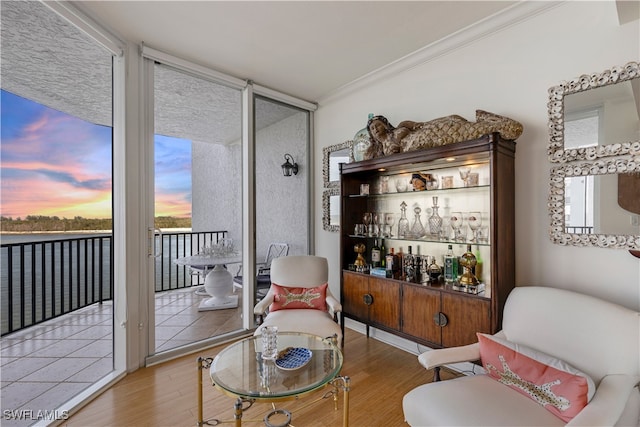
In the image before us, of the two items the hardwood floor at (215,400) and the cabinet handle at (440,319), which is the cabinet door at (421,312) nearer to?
the cabinet handle at (440,319)

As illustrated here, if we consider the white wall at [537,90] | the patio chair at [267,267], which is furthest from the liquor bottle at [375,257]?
the patio chair at [267,267]

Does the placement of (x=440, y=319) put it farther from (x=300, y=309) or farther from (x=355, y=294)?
(x=300, y=309)

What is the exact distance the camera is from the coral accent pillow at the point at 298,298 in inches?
99.7

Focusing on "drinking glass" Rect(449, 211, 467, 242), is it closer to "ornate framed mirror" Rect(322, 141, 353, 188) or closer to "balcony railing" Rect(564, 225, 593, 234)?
"balcony railing" Rect(564, 225, 593, 234)

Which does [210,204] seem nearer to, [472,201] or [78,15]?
[78,15]

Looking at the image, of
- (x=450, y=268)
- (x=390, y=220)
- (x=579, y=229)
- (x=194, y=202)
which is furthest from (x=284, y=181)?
(x=579, y=229)

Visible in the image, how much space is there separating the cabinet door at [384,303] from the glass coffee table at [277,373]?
69 centimetres

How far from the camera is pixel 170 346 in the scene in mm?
2701

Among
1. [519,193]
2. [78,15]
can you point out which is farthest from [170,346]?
[519,193]

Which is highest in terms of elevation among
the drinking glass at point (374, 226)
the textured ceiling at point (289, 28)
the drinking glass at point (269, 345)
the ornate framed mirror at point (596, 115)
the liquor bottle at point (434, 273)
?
the textured ceiling at point (289, 28)

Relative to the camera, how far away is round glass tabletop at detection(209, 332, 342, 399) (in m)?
1.35

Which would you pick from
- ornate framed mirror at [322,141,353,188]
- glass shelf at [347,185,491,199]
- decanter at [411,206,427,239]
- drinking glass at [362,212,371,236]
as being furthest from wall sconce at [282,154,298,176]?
decanter at [411,206,427,239]

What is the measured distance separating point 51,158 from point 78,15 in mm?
1291

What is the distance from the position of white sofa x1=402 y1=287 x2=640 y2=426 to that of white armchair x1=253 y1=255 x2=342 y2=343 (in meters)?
0.89
